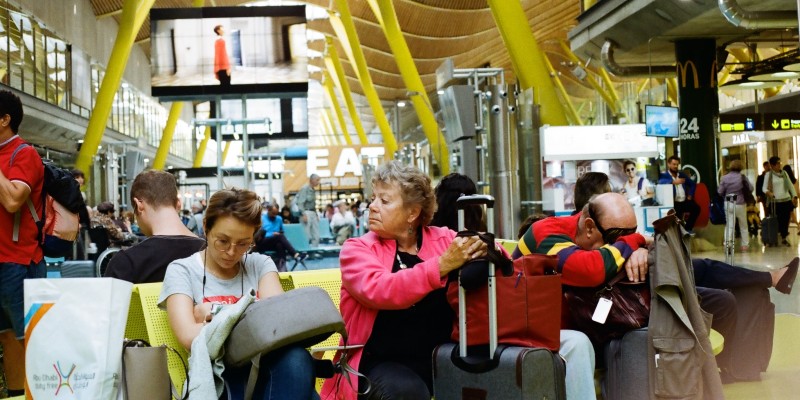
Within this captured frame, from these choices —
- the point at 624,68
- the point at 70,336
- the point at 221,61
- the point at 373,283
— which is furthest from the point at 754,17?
the point at 70,336

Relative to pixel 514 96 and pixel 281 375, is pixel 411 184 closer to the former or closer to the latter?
pixel 281 375

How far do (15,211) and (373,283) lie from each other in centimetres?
191

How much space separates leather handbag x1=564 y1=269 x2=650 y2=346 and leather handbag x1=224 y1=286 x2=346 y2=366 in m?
1.22

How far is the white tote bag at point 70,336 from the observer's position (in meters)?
2.75

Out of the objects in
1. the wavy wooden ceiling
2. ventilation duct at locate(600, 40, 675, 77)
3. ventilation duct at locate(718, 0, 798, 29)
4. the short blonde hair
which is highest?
the wavy wooden ceiling

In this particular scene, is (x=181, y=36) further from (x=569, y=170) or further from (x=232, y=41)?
(x=569, y=170)

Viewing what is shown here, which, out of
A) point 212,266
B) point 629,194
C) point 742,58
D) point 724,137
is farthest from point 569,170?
point 212,266

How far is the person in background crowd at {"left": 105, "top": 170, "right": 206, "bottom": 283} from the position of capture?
4141 mm

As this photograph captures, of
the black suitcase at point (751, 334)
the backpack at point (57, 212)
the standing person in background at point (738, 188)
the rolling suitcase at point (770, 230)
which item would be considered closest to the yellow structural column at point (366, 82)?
the standing person in background at point (738, 188)

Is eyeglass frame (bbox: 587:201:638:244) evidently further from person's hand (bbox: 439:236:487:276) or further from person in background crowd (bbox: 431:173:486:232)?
person in background crowd (bbox: 431:173:486:232)

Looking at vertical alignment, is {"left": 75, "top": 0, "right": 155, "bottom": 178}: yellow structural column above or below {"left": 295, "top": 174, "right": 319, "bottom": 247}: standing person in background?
above

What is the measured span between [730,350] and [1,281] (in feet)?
12.3

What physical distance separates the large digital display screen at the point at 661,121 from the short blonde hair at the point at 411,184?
13521 millimetres

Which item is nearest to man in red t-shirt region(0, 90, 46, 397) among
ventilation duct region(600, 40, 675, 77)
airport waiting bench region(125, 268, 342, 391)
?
airport waiting bench region(125, 268, 342, 391)
